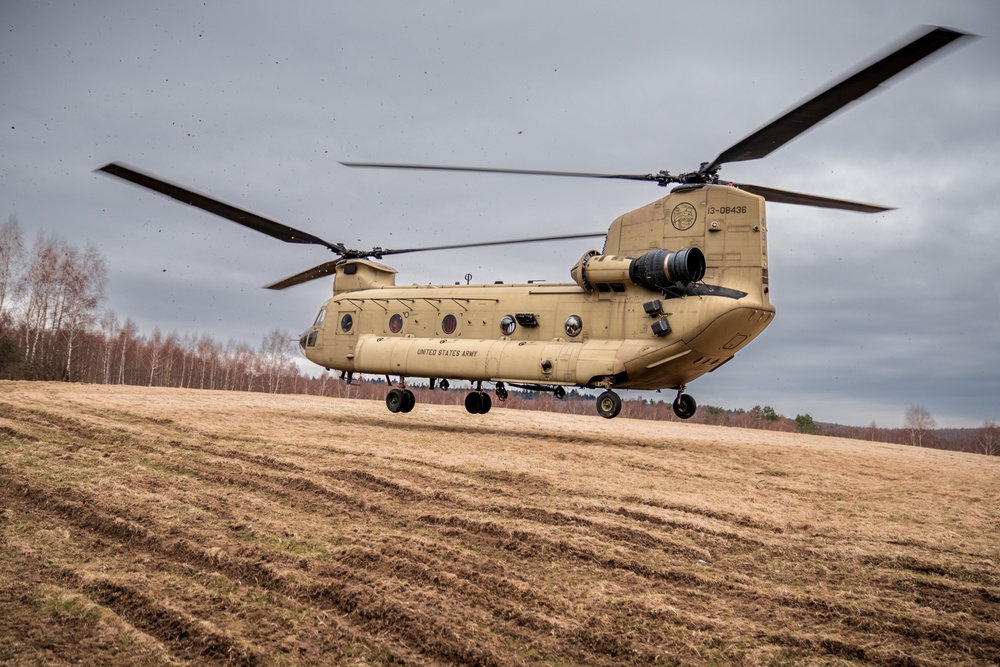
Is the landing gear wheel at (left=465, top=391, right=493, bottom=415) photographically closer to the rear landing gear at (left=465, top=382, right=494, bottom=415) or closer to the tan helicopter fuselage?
the rear landing gear at (left=465, top=382, right=494, bottom=415)

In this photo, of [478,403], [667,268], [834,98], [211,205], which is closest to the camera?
[834,98]

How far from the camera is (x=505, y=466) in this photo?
38.1ft

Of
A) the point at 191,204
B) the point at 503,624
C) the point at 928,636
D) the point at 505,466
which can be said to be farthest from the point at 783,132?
the point at 191,204

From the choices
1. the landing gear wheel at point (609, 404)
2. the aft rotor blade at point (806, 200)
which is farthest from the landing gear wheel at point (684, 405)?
the aft rotor blade at point (806, 200)

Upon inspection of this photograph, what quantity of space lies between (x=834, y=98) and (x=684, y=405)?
28.0 ft

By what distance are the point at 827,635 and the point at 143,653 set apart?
563cm

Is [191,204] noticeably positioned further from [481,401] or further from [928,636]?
[928,636]

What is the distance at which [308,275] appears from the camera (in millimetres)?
23969

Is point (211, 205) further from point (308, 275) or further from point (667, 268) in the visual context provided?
point (667, 268)

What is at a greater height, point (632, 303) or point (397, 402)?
point (632, 303)

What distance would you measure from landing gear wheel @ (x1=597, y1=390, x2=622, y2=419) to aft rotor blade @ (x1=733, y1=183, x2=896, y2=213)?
6.14m

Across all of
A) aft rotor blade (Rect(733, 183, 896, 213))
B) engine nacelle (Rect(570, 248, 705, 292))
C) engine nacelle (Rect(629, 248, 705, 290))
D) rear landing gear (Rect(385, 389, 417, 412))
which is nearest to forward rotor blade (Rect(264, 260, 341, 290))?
rear landing gear (Rect(385, 389, 417, 412))

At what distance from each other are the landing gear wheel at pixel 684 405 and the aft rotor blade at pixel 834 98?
6120mm

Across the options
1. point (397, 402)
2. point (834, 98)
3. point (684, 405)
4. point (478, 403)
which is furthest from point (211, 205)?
point (834, 98)
